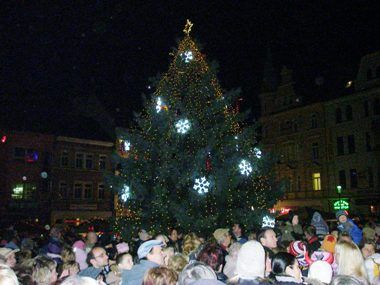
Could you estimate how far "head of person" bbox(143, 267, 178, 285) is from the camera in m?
4.59

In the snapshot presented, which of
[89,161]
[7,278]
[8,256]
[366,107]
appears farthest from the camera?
[89,161]

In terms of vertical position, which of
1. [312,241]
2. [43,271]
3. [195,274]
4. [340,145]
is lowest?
[43,271]

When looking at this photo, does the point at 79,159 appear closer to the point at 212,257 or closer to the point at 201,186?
the point at 201,186

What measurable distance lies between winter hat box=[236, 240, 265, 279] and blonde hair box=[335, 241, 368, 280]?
1651 millimetres

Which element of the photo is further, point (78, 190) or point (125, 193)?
point (78, 190)

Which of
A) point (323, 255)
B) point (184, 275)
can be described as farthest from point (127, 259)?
point (323, 255)

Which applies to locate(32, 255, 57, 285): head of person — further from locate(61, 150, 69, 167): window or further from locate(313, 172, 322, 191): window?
locate(313, 172, 322, 191): window

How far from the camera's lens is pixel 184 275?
462cm

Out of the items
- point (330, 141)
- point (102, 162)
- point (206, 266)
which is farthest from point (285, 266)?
point (102, 162)

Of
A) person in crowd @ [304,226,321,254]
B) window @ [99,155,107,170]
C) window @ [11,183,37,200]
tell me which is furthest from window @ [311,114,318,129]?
person in crowd @ [304,226,321,254]

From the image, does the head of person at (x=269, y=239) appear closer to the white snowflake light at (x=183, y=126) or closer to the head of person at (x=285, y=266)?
the head of person at (x=285, y=266)

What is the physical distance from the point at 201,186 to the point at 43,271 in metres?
8.54

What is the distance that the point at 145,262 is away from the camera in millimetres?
6301

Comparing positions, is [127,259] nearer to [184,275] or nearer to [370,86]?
[184,275]
